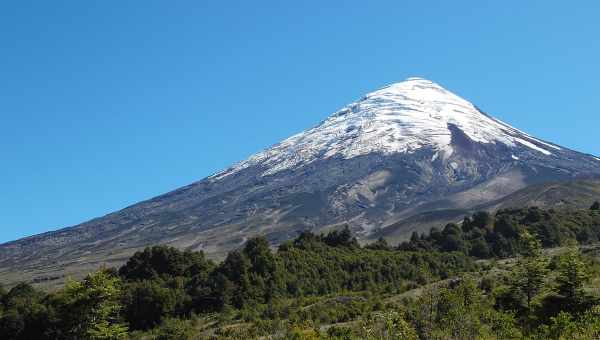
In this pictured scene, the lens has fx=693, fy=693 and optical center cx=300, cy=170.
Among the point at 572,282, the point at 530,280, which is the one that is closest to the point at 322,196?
the point at 530,280

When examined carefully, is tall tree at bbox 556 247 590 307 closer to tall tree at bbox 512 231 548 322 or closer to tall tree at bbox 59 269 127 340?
tall tree at bbox 512 231 548 322

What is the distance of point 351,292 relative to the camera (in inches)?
1545

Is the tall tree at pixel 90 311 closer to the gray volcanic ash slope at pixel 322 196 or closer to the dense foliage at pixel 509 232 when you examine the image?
the dense foliage at pixel 509 232

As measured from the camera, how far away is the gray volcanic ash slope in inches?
5384

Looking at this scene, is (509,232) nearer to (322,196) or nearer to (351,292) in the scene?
(351,292)

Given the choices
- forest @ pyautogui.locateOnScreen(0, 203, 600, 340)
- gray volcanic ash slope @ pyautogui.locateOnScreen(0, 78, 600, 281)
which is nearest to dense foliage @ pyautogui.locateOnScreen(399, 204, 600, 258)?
forest @ pyautogui.locateOnScreen(0, 203, 600, 340)

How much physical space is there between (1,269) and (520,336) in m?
130

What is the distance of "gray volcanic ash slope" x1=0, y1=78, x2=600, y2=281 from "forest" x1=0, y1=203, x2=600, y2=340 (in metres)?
62.7

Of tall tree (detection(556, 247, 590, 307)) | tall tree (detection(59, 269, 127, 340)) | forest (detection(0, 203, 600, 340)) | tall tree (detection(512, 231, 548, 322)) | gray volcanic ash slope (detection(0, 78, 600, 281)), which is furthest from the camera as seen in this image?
gray volcanic ash slope (detection(0, 78, 600, 281))

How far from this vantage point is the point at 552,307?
25.4 metres

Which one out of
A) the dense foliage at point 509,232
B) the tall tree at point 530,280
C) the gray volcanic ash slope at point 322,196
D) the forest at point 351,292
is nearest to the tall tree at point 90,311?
the forest at point 351,292

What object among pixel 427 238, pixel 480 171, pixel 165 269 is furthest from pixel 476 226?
pixel 480 171

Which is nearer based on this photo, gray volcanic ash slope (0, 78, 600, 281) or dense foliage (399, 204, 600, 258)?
dense foliage (399, 204, 600, 258)

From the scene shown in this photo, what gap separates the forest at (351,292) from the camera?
2480 centimetres
